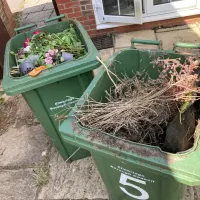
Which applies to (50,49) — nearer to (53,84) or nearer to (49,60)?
(49,60)

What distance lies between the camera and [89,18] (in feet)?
12.3

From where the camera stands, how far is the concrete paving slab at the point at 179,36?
3.54 m

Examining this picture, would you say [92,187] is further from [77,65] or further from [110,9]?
[110,9]

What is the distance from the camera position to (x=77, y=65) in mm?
1676

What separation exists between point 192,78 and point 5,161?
2.33 metres

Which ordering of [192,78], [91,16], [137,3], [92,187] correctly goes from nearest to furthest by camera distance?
1. [192,78]
2. [92,187]
3. [137,3]
4. [91,16]

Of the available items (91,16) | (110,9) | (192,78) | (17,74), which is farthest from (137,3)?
(192,78)

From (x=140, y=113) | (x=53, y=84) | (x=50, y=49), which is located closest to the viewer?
(x=140, y=113)

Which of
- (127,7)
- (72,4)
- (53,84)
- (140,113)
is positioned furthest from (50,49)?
(127,7)

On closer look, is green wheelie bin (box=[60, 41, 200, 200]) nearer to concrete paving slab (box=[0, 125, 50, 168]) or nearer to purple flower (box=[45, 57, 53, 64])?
purple flower (box=[45, 57, 53, 64])

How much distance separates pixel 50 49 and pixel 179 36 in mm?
2435

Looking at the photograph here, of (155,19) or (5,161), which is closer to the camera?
(5,161)

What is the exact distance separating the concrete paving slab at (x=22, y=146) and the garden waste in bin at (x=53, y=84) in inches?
24.1

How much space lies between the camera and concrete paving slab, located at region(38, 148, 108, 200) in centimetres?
222
